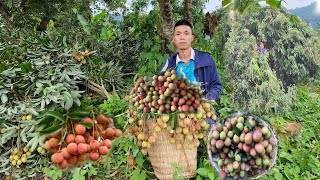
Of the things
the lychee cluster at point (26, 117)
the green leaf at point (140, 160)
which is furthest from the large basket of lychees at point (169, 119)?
the lychee cluster at point (26, 117)

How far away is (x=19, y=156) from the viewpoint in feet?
8.20

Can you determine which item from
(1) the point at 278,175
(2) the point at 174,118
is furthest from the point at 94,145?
(1) the point at 278,175

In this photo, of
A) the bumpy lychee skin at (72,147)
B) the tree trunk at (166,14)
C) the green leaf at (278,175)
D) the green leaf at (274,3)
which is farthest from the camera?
the tree trunk at (166,14)

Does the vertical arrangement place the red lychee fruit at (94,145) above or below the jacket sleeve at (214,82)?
below

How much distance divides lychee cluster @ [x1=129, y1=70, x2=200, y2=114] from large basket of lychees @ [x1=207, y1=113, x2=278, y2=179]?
10.2 inches

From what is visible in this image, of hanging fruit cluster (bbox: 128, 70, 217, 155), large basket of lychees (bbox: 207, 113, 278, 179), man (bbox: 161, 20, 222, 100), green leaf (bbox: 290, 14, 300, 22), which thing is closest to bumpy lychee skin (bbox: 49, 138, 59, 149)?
hanging fruit cluster (bbox: 128, 70, 217, 155)

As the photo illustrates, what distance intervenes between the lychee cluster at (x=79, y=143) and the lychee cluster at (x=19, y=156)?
1237 millimetres

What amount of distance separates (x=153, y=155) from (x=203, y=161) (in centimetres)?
36

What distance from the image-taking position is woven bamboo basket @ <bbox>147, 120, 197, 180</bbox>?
1.88 meters

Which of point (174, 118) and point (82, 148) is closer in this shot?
point (82, 148)

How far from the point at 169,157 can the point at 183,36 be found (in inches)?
30.7

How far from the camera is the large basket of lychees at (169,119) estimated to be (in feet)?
5.65

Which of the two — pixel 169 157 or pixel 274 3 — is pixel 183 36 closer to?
pixel 169 157

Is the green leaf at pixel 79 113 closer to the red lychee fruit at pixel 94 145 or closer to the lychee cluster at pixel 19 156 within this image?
the red lychee fruit at pixel 94 145
